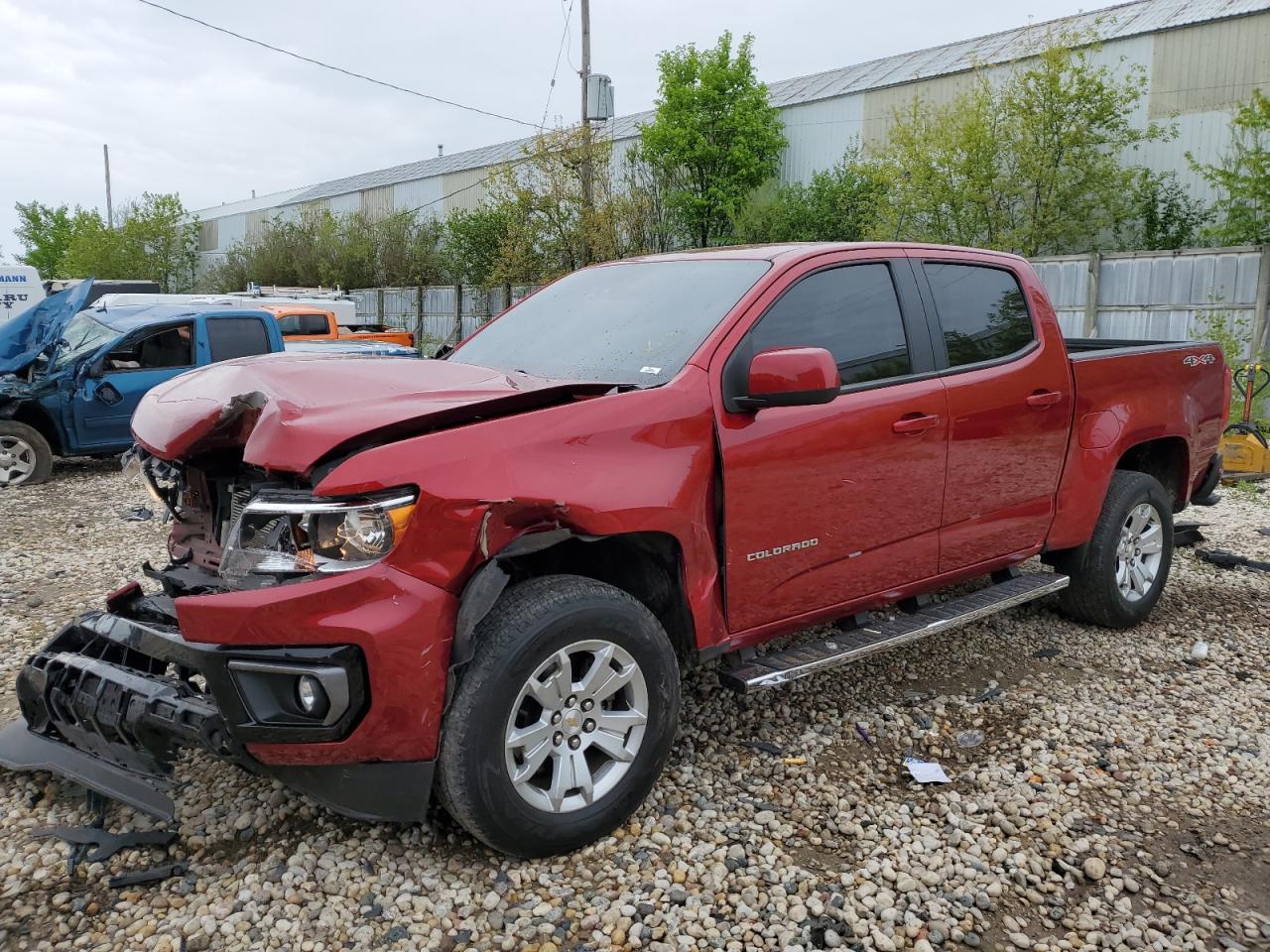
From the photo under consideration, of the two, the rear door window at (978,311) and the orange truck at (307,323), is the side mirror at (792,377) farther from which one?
the orange truck at (307,323)

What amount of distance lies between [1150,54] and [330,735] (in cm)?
2211

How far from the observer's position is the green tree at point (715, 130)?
25.8m

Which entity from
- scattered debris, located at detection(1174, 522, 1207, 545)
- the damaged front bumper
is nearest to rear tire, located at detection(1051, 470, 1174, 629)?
scattered debris, located at detection(1174, 522, 1207, 545)

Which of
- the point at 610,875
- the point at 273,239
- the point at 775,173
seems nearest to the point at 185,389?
the point at 610,875

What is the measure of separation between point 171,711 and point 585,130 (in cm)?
1987

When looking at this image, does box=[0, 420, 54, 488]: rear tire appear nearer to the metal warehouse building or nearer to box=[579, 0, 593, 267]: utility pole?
box=[579, 0, 593, 267]: utility pole

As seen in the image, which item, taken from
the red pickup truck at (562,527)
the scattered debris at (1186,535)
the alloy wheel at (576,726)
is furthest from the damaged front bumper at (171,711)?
the scattered debris at (1186,535)

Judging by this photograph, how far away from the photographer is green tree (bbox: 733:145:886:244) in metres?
23.8

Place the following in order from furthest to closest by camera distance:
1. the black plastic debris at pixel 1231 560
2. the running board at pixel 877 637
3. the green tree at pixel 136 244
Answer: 1. the green tree at pixel 136 244
2. the black plastic debris at pixel 1231 560
3. the running board at pixel 877 637

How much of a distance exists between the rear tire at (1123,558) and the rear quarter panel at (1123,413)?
137mm

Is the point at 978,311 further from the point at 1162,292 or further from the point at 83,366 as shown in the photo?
the point at 1162,292

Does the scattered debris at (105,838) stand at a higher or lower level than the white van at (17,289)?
lower

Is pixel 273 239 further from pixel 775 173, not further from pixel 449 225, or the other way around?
pixel 775 173

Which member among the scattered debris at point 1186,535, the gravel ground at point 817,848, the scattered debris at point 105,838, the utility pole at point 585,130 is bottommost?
the gravel ground at point 817,848
